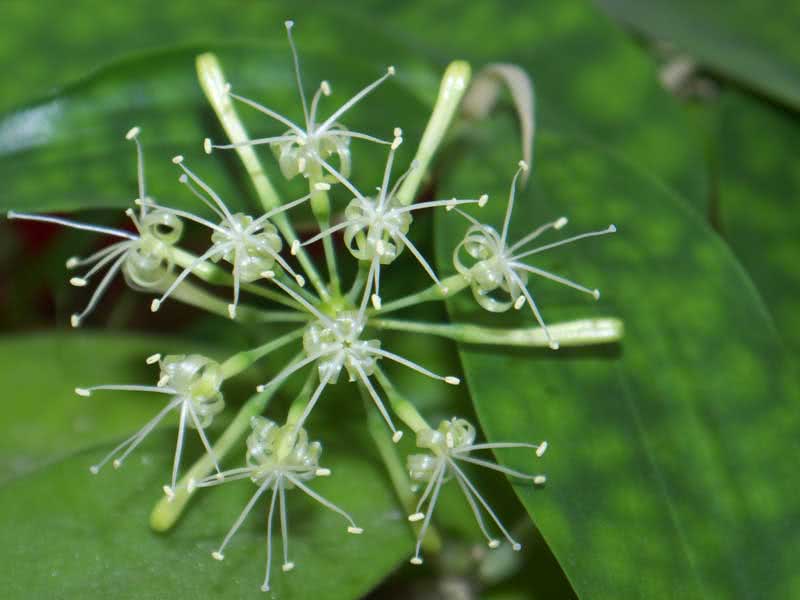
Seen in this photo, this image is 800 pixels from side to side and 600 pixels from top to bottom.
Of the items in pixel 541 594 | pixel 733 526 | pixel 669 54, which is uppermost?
pixel 669 54

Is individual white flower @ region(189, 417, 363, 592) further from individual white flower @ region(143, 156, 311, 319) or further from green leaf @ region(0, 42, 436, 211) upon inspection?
green leaf @ region(0, 42, 436, 211)

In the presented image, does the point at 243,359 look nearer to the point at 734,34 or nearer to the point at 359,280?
the point at 359,280

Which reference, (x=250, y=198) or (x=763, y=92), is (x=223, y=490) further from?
(x=763, y=92)

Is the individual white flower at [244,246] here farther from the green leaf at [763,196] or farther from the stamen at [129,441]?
the green leaf at [763,196]

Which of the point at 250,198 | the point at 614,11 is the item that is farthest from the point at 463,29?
the point at 250,198

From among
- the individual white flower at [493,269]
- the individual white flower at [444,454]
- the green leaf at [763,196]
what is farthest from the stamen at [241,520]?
the green leaf at [763,196]

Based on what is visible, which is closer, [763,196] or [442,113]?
[442,113]

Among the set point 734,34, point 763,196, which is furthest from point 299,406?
point 734,34
